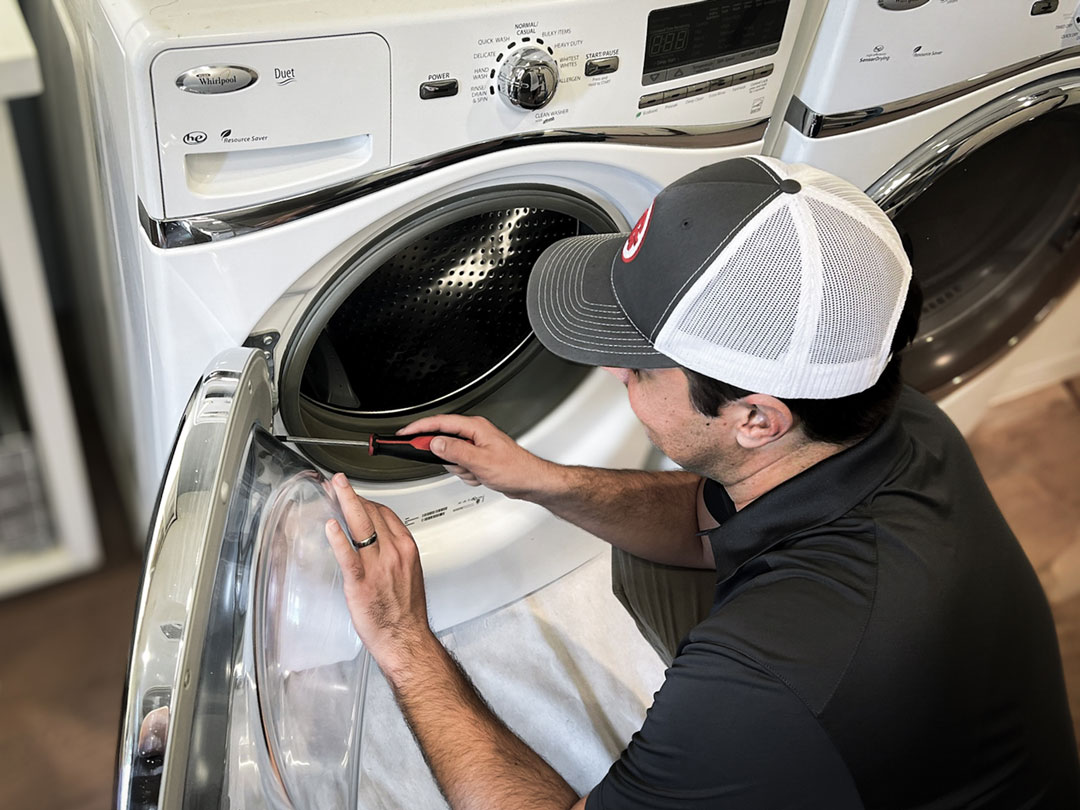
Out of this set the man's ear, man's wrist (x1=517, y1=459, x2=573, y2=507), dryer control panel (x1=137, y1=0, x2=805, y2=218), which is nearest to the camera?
dryer control panel (x1=137, y1=0, x2=805, y2=218)

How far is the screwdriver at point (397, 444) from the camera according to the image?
0.93 meters

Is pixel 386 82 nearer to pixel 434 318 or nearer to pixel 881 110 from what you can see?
pixel 434 318

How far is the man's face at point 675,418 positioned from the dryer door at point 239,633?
0.27m

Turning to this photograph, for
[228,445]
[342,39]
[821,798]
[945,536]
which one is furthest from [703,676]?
[342,39]

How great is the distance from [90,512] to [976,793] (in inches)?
35.0

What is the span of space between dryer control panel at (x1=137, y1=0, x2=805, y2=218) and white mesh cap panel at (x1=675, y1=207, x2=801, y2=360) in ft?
0.62

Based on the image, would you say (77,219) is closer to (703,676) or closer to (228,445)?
(228,445)

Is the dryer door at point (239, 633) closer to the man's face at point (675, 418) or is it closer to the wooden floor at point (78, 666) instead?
the man's face at point (675, 418)

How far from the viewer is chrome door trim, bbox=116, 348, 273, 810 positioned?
554 millimetres

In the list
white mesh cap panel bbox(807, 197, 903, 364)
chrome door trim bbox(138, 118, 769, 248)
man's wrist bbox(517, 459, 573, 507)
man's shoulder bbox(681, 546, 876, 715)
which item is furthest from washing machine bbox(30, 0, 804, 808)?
man's shoulder bbox(681, 546, 876, 715)

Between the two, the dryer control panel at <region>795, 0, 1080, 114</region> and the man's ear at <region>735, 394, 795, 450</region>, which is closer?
the man's ear at <region>735, 394, 795, 450</region>

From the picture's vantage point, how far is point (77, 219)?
113 centimetres

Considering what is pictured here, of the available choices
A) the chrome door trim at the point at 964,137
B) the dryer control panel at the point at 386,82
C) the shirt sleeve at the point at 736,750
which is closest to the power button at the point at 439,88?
the dryer control panel at the point at 386,82

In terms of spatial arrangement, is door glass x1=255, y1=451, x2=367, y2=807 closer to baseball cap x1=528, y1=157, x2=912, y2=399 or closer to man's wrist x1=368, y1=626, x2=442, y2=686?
man's wrist x1=368, y1=626, x2=442, y2=686
